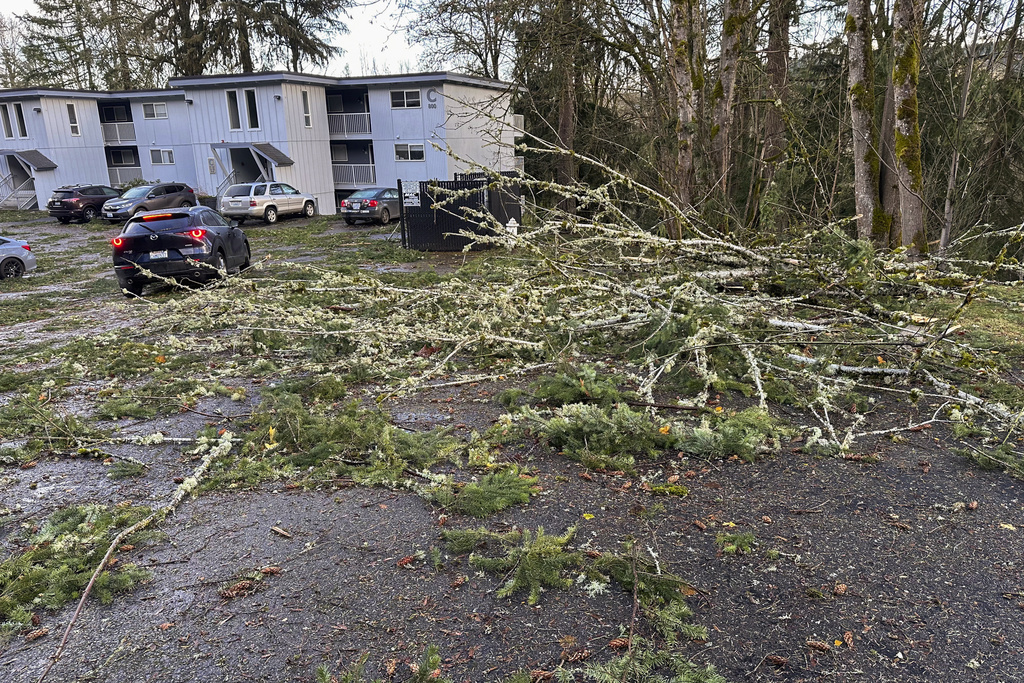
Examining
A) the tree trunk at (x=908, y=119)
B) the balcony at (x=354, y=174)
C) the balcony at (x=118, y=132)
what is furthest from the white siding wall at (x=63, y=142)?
the tree trunk at (x=908, y=119)

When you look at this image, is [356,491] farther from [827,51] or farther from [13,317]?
[827,51]

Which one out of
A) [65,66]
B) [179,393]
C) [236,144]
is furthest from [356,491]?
[65,66]

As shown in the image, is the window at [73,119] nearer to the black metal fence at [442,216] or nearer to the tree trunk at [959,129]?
the black metal fence at [442,216]

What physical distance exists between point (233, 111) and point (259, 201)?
805 cm

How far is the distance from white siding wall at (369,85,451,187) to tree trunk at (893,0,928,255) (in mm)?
26643

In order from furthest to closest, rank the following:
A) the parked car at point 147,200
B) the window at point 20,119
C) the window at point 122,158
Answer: the window at point 122,158
the window at point 20,119
the parked car at point 147,200

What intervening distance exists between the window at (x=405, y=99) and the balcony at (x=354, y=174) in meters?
3.52

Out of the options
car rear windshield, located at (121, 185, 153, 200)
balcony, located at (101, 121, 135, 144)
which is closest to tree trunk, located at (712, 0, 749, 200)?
car rear windshield, located at (121, 185, 153, 200)

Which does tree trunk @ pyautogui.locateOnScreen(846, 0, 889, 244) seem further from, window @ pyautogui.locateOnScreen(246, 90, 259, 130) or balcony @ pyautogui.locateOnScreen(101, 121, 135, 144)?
balcony @ pyautogui.locateOnScreen(101, 121, 135, 144)

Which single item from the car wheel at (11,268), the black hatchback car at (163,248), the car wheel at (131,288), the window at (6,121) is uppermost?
the window at (6,121)

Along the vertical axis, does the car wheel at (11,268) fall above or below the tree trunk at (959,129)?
below

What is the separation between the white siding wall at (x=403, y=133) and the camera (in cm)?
3366

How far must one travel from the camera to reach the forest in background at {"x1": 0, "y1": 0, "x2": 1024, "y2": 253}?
28.3 feet

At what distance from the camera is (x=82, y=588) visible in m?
3.38
